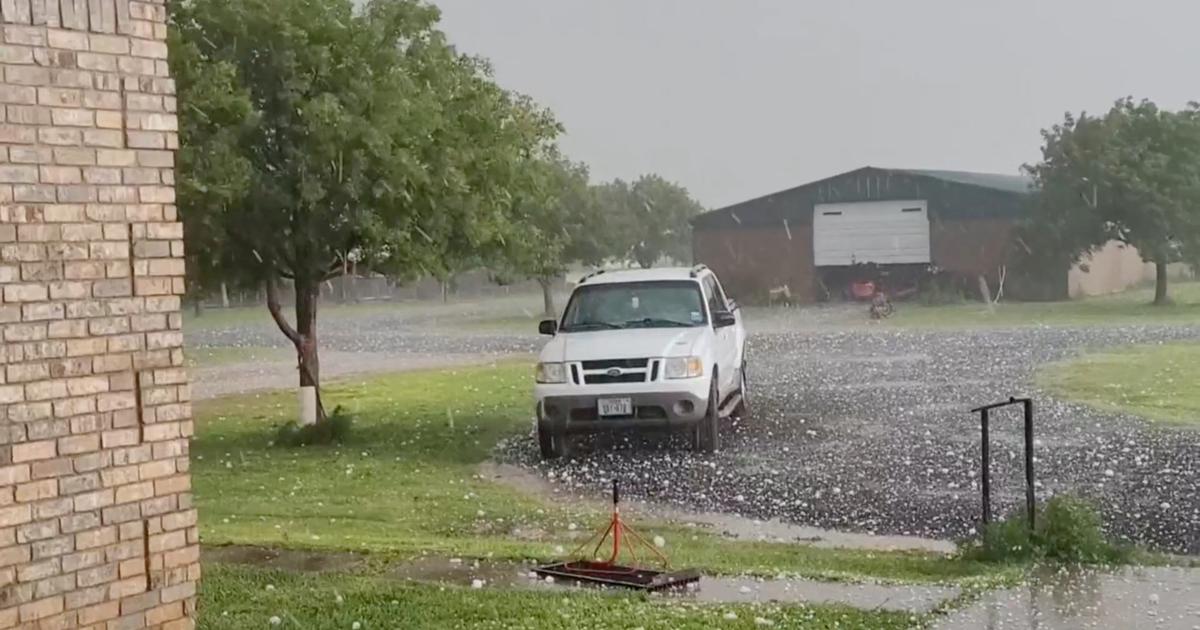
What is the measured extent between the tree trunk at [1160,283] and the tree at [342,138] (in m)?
25.6

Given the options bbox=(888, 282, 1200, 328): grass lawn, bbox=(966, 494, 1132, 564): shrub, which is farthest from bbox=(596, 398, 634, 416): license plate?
bbox=(888, 282, 1200, 328): grass lawn

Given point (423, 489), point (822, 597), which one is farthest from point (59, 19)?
point (423, 489)

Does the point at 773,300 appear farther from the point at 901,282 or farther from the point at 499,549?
the point at 499,549

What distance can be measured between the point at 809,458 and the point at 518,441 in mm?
3237

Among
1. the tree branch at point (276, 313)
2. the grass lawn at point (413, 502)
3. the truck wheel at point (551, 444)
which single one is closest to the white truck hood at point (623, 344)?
the truck wheel at point (551, 444)

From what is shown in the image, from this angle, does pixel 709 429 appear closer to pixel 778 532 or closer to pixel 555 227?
pixel 778 532

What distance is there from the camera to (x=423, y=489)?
11.1 metres

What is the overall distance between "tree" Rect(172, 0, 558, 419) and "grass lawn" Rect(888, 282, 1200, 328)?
19.1 m

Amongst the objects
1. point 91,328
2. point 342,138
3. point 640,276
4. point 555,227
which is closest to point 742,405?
point 640,276

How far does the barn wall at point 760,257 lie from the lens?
40094mm

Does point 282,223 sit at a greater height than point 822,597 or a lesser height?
greater

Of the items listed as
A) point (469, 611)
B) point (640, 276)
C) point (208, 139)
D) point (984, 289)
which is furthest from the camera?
point (984, 289)

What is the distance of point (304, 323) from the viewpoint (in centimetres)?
1459

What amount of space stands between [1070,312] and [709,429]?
78.6 ft
